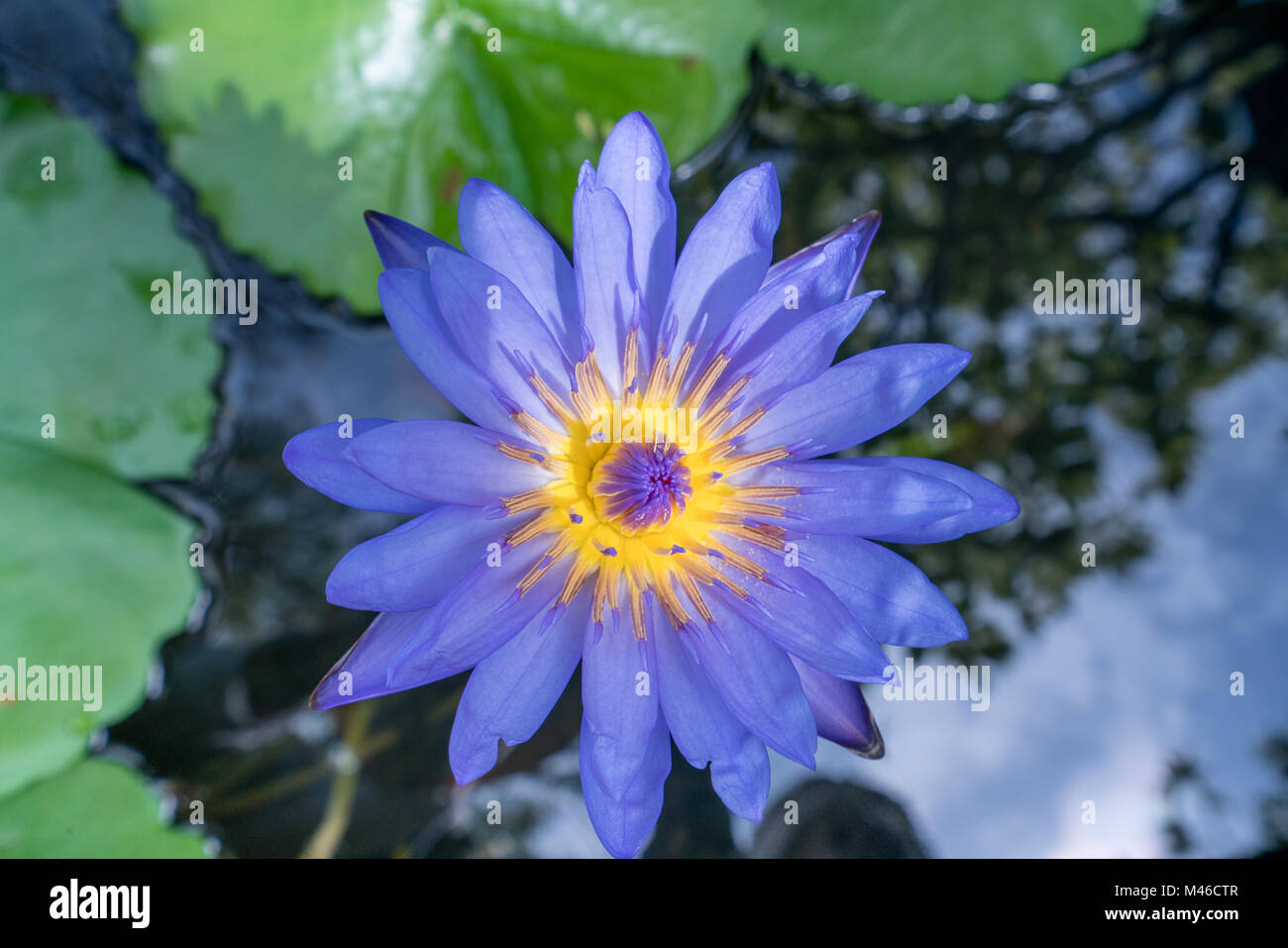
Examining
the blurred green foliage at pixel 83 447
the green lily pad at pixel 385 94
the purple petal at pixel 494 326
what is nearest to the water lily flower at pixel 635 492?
the purple petal at pixel 494 326

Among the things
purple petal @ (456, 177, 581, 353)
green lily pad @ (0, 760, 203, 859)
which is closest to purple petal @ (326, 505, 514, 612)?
purple petal @ (456, 177, 581, 353)

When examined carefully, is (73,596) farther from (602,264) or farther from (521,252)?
(602,264)

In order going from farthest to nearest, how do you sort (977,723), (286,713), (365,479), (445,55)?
(977,723), (286,713), (445,55), (365,479)

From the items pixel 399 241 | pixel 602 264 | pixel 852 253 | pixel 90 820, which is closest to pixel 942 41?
pixel 852 253

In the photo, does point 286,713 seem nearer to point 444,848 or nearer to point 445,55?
point 444,848

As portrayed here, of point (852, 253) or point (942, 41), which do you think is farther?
point (942, 41)

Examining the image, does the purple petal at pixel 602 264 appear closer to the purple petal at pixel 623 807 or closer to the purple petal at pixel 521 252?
the purple petal at pixel 521 252
